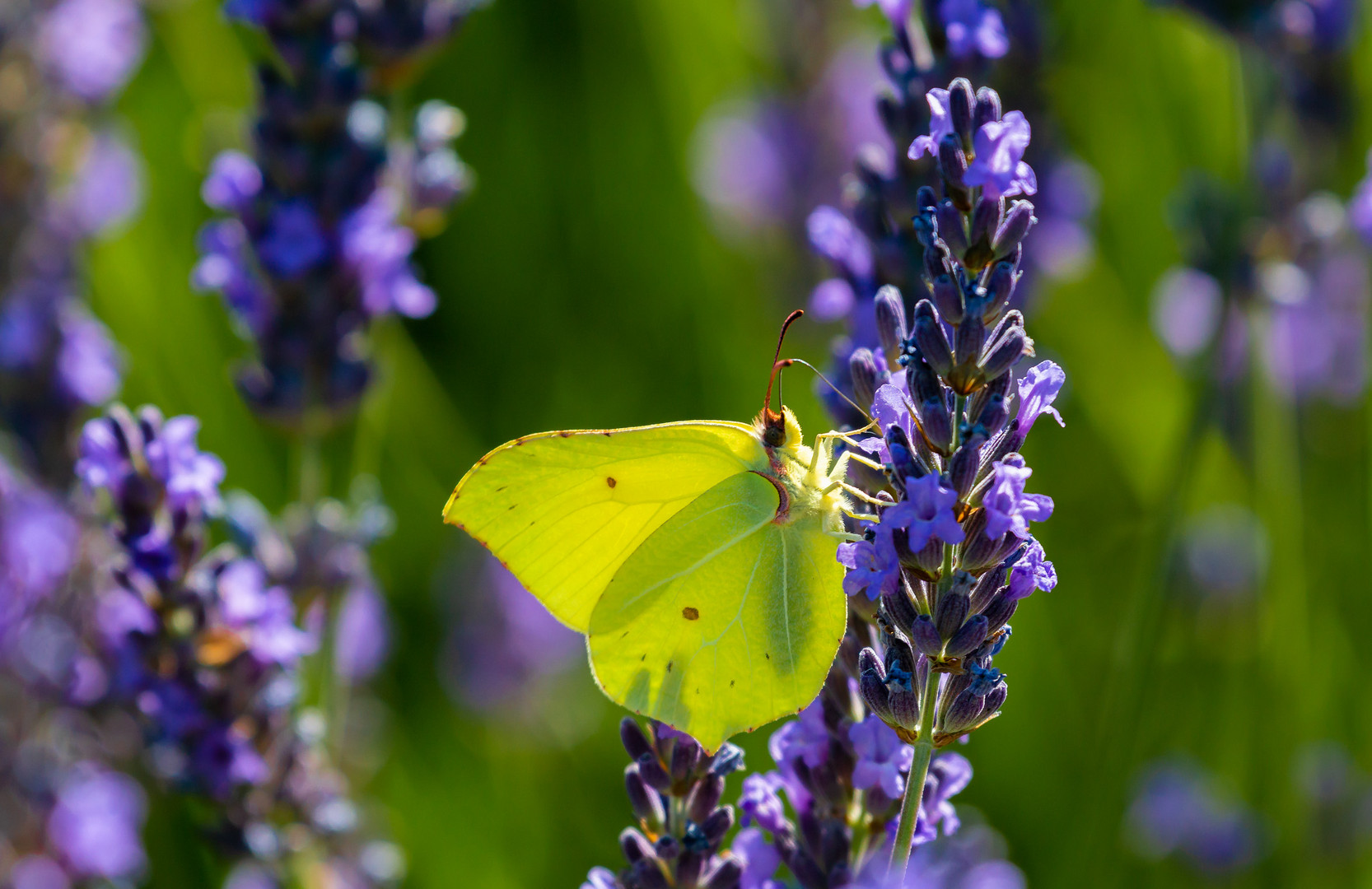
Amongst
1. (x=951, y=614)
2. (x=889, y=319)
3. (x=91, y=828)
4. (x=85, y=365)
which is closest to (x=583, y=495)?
(x=889, y=319)

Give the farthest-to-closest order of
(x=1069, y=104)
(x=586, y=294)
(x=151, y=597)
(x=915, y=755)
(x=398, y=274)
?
(x=586, y=294) → (x=1069, y=104) → (x=398, y=274) → (x=151, y=597) → (x=915, y=755)

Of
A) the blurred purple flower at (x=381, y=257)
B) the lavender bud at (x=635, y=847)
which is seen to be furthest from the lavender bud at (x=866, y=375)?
the blurred purple flower at (x=381, y=257)

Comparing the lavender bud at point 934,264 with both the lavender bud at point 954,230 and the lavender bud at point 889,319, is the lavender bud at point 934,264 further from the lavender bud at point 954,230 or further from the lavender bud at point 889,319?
the lavender bud at point 889,319

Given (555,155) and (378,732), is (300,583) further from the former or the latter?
(555,155)

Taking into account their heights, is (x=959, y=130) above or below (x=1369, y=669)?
above

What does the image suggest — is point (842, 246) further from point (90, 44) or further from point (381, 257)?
point (90, 44)

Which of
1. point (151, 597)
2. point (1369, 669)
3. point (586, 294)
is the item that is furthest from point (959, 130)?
point (586, 294)

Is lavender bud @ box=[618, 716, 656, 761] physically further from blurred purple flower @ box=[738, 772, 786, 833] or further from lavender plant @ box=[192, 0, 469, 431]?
lavender plant @ box=[192, 0, 469, 431]
